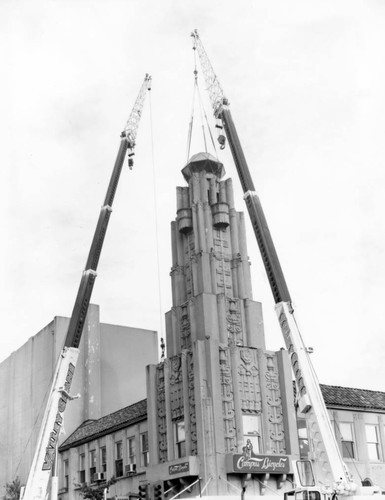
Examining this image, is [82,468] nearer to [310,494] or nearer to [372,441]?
[372,441]

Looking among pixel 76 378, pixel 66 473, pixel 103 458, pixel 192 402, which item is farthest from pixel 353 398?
pixel 76 378

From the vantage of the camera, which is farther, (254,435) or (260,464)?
(254,435)

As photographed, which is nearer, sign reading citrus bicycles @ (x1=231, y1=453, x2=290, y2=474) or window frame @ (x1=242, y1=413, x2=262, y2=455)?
sign reading citrus bicycles @ (x1=231, y1=453, x2=290, y2=474)

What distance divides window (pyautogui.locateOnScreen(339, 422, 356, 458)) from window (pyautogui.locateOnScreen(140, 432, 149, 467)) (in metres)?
13.2

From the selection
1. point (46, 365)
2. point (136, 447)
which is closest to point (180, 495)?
point (136, 447)

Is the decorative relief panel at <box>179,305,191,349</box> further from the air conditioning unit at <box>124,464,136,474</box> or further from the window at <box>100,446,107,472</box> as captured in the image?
the window at <box>100,446,107,472</box>

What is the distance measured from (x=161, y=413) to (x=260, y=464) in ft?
25.6

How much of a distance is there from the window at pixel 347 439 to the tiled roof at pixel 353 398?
138cm

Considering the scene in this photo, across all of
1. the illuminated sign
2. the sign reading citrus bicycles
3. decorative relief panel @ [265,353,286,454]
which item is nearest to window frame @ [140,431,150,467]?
the sign reading citrus bicycles

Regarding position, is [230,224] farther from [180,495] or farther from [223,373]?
[180,495]

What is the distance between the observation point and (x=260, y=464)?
44.7 m

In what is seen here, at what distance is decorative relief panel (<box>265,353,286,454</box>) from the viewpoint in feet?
153

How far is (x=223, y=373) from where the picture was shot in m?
46.5

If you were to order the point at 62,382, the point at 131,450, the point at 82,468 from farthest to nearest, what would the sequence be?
the point at 82,468 < the point at 131,450 < the point at 62,382
